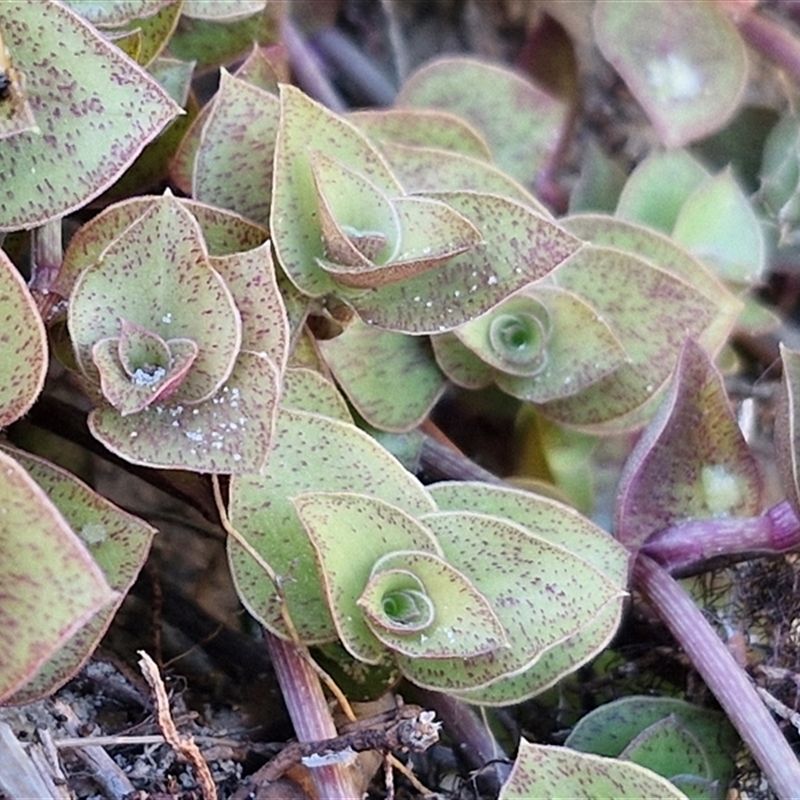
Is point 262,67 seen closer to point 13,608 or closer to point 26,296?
point 26,296

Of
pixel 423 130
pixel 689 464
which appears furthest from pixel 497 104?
pixel 689 464

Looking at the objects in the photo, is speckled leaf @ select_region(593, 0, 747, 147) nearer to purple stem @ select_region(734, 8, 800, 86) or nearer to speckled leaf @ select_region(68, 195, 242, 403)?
purple stem @ select_region(734, 8, 800, 86)

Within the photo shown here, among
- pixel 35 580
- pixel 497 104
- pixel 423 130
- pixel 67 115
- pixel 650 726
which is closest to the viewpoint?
pixel 35 580

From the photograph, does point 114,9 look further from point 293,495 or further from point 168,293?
point 293,495

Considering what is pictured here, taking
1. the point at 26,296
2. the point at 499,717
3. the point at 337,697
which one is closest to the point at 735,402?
the point at 499,717

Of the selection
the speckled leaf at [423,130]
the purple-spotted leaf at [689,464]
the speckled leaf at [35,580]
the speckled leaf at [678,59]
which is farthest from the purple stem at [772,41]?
the speckled leaf at [35,580]

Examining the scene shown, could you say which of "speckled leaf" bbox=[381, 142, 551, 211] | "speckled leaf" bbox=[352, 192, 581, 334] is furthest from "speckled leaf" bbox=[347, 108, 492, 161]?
"speckled leaf" bbox=[352, 192, 581, 334]

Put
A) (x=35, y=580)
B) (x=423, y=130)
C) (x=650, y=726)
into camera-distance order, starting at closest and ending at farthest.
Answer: (x=35, y=580) < (x=650, y=726) < (x=423, y=130)
